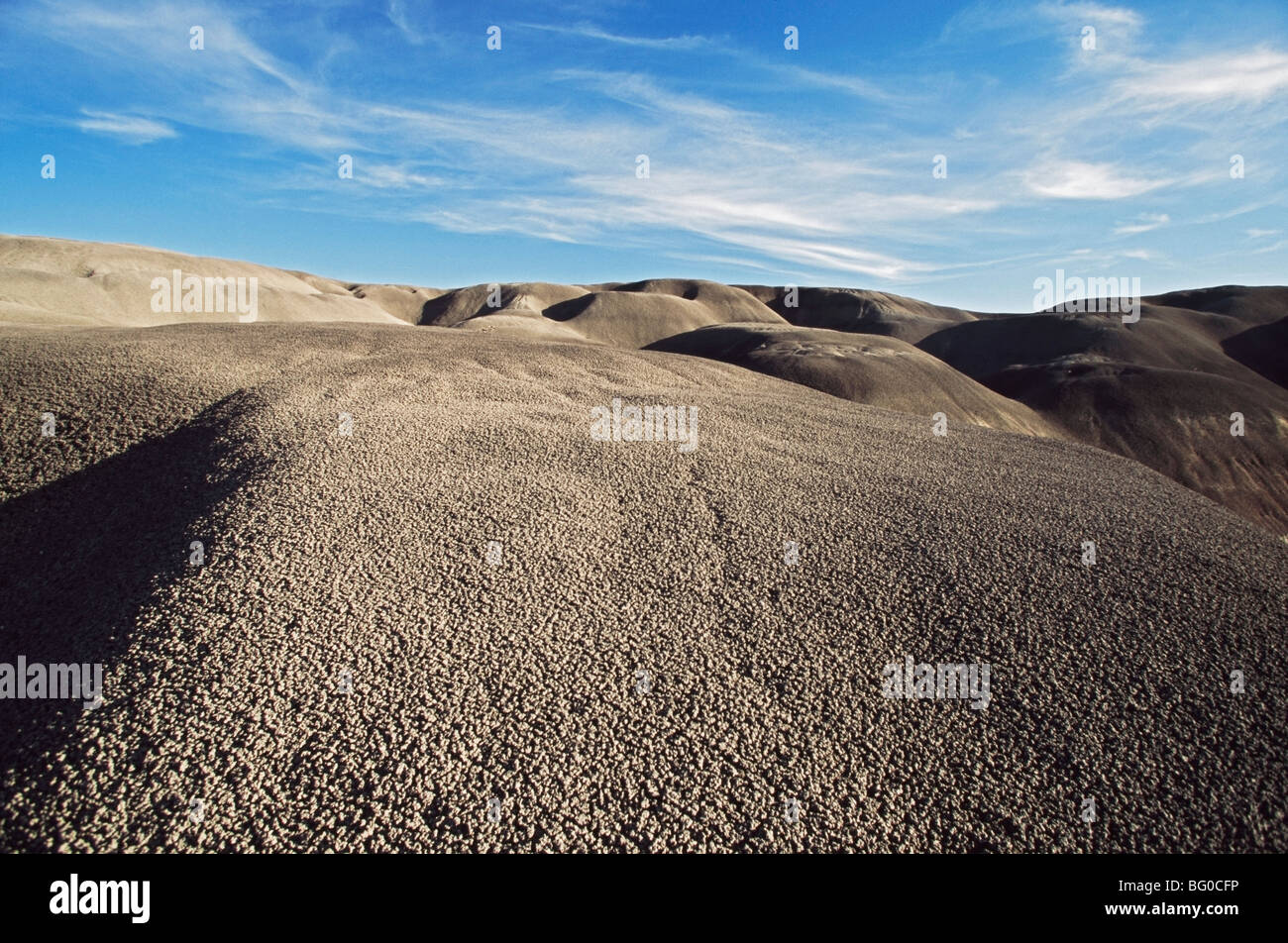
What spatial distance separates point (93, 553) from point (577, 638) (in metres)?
5.03

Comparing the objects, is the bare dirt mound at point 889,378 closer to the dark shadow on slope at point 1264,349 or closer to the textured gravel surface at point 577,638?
the textured gravel surface at point 577,638

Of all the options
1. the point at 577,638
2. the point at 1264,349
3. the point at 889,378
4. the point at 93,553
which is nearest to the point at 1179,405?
the point at 889,378

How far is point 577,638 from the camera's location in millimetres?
5312

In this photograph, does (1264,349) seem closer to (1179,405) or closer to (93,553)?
(1179,405)

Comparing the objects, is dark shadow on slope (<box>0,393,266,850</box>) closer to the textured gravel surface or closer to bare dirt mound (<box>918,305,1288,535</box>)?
Answer: the textured gravel surface

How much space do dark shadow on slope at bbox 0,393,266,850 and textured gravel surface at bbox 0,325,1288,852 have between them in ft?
0.13

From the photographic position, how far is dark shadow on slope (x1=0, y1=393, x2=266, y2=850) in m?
4.30

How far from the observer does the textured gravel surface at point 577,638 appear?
388cm

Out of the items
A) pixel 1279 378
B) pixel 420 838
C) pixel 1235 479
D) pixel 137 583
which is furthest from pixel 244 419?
pixel 1279 378

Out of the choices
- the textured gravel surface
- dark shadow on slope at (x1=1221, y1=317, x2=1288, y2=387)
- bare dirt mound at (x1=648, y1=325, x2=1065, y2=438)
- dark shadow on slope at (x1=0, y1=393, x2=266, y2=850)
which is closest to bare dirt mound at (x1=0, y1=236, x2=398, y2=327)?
dark shadow on slope at (x1=0, y1=393, x2=266, y2=850)

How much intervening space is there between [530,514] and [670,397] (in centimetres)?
648

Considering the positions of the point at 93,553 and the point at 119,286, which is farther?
the point at 119,286

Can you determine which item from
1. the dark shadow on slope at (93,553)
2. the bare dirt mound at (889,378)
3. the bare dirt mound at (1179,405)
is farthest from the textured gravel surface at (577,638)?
the bare dirt mound at (1179,405)

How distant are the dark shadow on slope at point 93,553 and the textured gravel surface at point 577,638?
0.04 meters
